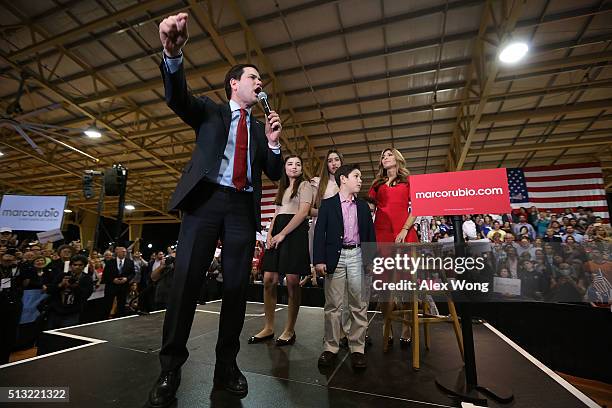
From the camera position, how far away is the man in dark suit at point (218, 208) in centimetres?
124

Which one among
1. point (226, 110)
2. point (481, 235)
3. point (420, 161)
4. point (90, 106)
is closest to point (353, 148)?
point (420, 161)

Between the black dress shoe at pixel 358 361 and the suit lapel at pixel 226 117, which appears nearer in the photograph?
the suit lapel at pixel 226 117

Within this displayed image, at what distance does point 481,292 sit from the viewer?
1321 millimetres

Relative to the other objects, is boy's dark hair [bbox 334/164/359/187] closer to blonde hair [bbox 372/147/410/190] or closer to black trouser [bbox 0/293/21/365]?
blonde hair [bbox 372/147/410/190]

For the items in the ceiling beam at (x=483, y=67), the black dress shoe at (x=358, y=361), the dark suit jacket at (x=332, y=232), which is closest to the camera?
the black dress shoe at (x=358, y=361)

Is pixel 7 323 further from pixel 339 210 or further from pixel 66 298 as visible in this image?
pixel 339 210

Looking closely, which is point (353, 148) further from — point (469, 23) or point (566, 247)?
point (566, 247)

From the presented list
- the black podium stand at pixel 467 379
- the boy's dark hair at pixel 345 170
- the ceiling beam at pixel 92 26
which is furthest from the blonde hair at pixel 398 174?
the ceiling beam at pixel 92 26

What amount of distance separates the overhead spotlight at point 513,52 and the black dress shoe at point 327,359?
586cm

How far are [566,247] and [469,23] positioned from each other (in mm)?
5243

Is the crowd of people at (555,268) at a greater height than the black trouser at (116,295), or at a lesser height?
greater

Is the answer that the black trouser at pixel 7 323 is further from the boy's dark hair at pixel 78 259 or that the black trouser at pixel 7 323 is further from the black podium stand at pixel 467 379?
the black podium stand at pixel 467 379

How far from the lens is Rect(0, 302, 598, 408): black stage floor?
1307mm

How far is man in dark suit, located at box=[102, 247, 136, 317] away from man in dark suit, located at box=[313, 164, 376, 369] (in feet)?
16.3
